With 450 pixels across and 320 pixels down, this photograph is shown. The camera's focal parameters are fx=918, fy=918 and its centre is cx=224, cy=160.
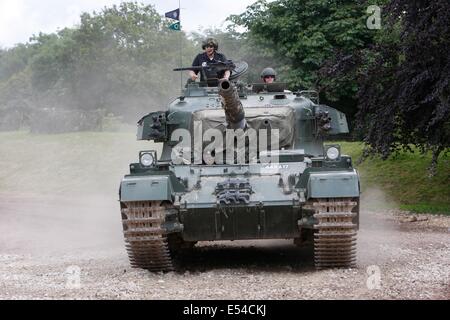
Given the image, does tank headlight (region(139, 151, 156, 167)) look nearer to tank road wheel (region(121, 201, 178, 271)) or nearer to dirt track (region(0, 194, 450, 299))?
tank road wheel (region(121, 201, 178, 271))

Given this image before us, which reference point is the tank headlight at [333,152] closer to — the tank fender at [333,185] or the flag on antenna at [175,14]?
the tank fender at [333,185]

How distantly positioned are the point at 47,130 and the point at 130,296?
34346 millimetres

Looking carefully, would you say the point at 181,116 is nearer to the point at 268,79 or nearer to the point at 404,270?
the point at 268,79

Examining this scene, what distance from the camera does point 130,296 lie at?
9.59 m

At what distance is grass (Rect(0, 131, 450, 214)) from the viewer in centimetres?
2266

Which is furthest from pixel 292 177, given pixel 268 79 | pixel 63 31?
pixel 63 31

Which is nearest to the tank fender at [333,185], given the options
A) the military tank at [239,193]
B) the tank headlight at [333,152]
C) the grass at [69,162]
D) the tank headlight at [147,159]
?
the military tank at [239,193]

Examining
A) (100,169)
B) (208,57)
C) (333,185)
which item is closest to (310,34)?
(100,169)

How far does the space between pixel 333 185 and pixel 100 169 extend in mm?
20676

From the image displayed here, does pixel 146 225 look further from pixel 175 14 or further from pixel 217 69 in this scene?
pixel 175 14

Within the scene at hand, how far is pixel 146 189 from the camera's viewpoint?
37.0 ft

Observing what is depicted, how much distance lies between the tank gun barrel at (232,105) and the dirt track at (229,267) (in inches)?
78.4

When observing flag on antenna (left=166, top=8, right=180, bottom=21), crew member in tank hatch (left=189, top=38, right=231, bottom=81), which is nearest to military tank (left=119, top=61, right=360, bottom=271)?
crew member in tank hatch (left=189, top=38, right=231, bottom=81)
